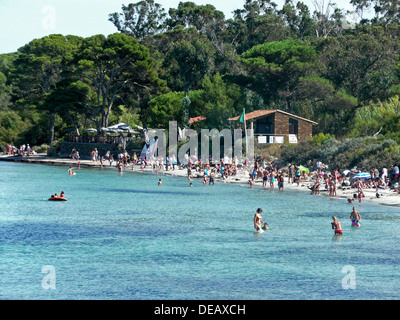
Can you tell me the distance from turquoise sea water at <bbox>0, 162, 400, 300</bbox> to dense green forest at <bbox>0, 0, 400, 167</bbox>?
60.4 ft

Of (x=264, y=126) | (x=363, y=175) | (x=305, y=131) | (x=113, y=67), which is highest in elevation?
(x=113, y=67)

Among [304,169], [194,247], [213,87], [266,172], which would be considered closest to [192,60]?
[213,87]

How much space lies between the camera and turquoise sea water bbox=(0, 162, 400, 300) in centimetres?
2617

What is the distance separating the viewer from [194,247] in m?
33.7

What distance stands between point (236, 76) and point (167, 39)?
32.1 meters

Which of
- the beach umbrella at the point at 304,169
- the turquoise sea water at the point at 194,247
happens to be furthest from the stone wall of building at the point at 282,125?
the turquoise sea water at the point at 194,247

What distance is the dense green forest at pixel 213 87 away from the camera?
7212 cm

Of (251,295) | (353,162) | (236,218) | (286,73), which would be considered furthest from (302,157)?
(251,295)

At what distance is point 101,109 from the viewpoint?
89.4 meters

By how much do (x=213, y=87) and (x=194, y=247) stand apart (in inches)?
1931

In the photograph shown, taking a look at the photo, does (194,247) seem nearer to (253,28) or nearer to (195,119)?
(195,119)


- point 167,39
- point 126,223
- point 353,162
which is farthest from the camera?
point 167,39

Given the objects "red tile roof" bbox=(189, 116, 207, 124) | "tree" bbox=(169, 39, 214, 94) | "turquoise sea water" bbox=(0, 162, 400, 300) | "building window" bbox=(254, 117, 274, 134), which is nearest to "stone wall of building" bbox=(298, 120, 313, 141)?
"building window" bbox=(254, 117, 274, 134)
